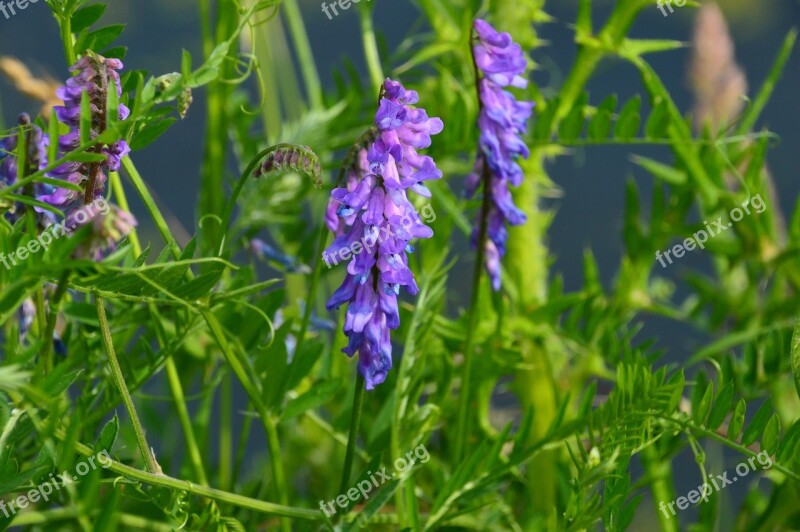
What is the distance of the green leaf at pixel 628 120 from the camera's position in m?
0.87

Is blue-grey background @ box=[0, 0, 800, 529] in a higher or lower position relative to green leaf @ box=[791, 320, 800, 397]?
lower

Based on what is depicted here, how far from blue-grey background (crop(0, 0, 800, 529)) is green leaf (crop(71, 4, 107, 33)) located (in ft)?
4.26

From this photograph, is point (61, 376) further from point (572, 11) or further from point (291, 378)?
point (572, 11)

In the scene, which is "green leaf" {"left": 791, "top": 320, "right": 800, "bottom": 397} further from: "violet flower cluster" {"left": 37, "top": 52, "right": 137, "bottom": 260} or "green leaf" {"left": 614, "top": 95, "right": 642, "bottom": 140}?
"violet flower cluster" {"left": 37, "top": 52, "right": 137, "bottom": 260}

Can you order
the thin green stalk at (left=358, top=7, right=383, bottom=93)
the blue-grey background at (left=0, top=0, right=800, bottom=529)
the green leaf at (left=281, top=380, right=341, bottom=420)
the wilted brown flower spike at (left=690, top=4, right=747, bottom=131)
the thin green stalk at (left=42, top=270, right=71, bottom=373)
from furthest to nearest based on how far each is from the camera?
the blue-grey background at (left=0, top=0, right=800, bottom=529), the wilted brown flower spike at (left=690, top=4, right=747, bottom=131), the thin green stalk at (left=358, top=7, right=383, bottom=93), the green leaf at (left=281, top=380, right=341, bottom=420), the thin green stalk at (left=42, top=270, right=71, bottom=373)

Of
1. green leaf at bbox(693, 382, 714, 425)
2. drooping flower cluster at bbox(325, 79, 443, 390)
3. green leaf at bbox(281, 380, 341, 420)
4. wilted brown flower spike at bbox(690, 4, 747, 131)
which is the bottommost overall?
wilted brown flower spike at bbox(690, 4, 747, 131)

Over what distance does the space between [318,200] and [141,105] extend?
0.66 m

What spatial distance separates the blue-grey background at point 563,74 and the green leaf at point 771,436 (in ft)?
4.07

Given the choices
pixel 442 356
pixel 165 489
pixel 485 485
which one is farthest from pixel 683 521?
pixel 165 489

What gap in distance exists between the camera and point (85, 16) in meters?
0.64

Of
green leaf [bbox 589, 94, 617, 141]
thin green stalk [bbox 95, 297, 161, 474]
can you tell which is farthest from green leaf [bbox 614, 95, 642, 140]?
thin green stalk [bbox 95, 297, 161, 474]

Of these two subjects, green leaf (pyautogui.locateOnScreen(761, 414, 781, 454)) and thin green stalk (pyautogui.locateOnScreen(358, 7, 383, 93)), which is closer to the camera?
green leaf (pyautogui.locateOnScreen(761, 414, 781, 454))

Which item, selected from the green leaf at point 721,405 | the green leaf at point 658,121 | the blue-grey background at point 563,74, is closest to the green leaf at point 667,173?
the green leaf at point 658,121

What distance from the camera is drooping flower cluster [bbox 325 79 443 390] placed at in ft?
1.83
